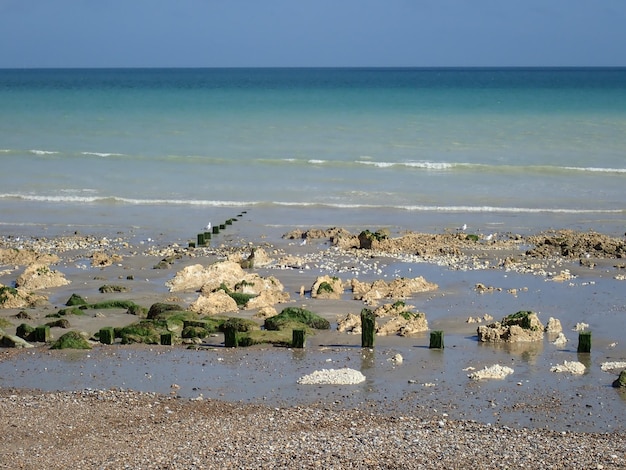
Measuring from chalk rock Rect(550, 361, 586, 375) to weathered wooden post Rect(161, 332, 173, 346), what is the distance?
16.4ft

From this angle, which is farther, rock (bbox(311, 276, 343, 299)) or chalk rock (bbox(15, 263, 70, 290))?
chalk rock (bbox(15, 263, 70, 290))

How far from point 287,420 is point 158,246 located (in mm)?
11005

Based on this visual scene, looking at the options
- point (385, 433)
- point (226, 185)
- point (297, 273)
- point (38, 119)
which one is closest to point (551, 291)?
point (297, 273)

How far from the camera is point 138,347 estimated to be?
515 inches

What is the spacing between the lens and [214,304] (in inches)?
592

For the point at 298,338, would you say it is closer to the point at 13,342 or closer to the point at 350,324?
the point at 350,324

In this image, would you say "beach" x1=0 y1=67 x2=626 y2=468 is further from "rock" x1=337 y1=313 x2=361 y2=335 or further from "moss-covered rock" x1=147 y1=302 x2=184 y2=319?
"moss-covered rock" x1=147 y1=302 x2=184 y2=319

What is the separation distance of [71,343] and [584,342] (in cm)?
676

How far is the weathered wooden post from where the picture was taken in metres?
13.2

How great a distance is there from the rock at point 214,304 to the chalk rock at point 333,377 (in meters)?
3.47

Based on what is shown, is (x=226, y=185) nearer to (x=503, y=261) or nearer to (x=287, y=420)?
(x=503, y=261)

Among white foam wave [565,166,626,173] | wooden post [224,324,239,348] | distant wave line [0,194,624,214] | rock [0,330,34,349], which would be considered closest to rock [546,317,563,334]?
wooden post [224,324,239,348]

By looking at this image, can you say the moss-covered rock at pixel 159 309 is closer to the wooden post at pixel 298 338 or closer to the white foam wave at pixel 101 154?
the wooden post at pixel 298 338

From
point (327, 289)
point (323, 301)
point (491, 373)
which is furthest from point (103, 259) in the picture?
point (491, 373)
